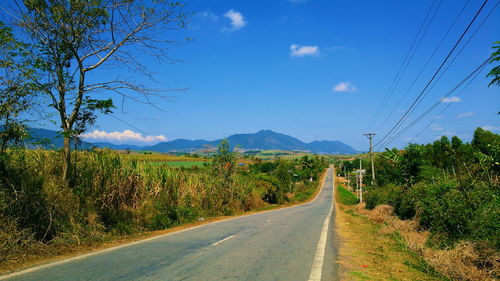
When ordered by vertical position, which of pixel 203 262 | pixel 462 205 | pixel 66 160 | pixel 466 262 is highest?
pixel 66 160

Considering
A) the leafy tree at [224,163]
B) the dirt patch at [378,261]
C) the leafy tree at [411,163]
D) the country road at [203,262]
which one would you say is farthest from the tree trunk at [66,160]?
the leafy tree at [411,163]

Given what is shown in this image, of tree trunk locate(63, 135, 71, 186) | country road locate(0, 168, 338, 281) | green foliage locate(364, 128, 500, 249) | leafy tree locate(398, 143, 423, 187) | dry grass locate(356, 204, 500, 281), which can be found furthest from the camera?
leafy tree locate(398, 143, 423, 187)

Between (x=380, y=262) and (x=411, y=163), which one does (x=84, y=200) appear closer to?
(x=380, y=262)

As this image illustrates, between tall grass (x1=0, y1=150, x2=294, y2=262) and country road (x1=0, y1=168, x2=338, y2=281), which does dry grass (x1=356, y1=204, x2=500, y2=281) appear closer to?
country road (x1=0, y1=168, x2=338, y2=281)

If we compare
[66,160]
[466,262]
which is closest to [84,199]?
[66,160]

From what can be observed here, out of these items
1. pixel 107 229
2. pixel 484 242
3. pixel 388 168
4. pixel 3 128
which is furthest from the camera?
pixel 388 168

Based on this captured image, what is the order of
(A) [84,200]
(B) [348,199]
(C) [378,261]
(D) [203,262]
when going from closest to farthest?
(D) [203,262] < (C) [378,261] < (A) [84,200] < (B) [348,199]

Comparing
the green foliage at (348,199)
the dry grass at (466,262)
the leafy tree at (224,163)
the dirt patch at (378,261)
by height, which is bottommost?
the green foliage at (348,199)

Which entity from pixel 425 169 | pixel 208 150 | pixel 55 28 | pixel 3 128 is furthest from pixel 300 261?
pixel 208 150

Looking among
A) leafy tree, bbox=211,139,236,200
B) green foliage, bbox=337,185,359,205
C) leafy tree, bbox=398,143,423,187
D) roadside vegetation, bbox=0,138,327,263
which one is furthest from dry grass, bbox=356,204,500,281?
green foliage, bbox=337,185,359,205

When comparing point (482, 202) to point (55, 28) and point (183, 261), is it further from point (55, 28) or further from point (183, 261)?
point (55, 28)

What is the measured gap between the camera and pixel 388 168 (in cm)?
5656

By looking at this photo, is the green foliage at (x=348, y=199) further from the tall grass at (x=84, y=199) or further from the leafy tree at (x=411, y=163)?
the tall grass at (x=84, y=199)

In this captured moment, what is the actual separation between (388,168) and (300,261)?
54.5 m
